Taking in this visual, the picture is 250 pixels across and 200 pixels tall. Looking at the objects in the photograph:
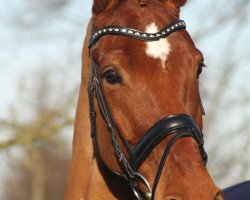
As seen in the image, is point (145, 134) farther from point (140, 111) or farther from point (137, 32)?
point (137, 32)

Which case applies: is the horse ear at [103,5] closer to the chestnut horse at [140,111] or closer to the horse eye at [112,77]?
the chestnut horse at [140,111]

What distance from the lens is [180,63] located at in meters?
3.82

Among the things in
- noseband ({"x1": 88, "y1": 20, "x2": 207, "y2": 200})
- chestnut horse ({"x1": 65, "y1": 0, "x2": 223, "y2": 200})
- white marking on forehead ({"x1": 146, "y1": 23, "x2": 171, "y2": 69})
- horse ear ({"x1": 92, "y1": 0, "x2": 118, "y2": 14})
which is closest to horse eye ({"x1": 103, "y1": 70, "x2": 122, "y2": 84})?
chestnut horse ({"x1": 65, "y1": 0, "x2": 223, "y2": 200})

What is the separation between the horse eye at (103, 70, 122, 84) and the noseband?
14 centimetres

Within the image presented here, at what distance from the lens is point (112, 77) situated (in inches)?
155

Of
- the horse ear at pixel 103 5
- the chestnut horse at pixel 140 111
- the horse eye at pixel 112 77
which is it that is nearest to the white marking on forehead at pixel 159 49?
the chestnut horse at pixel 140 111

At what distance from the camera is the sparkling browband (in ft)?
12.9

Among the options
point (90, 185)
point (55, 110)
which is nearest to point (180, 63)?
point (90, 185)

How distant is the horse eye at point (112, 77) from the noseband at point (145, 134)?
0.14 metres

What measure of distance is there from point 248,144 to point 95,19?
34.1ft

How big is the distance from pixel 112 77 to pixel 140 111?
12.7 inches

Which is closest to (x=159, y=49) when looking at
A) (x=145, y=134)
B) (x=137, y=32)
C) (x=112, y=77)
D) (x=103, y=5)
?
(x=137, y=32)

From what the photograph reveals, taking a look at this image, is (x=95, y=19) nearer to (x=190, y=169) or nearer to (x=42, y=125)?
(x=190, y=169)

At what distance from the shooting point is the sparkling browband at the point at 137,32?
3.94m
